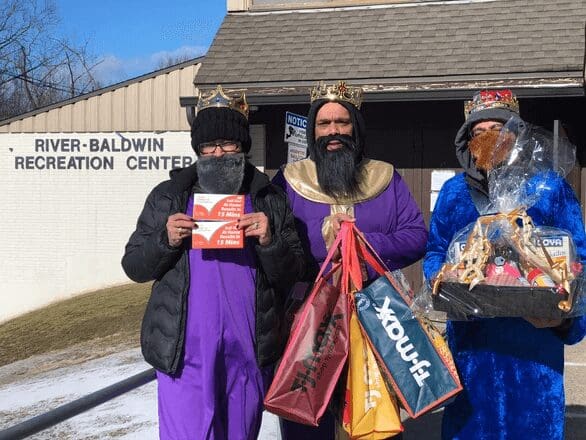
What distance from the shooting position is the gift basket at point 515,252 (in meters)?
2.26

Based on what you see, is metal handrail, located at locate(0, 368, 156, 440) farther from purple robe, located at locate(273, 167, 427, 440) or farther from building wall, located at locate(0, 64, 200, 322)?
building wall, located at locate(0, 64, 200, 322)

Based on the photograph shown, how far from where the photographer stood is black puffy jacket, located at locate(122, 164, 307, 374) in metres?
2.59

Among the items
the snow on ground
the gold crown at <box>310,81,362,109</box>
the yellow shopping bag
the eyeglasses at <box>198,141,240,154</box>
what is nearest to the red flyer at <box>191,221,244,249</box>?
the eyeglasses at <box>198,141,240,154</box>

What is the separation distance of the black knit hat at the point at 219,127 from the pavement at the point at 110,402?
208cm

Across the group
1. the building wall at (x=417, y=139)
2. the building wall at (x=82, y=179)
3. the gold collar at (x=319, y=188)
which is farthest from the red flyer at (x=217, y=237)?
the building wall at (x=82, y=179)

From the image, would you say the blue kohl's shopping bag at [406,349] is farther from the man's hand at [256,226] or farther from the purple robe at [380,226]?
the man's hand at [256,226]

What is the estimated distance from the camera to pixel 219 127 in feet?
8.75

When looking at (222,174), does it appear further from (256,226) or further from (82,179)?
(82,179)

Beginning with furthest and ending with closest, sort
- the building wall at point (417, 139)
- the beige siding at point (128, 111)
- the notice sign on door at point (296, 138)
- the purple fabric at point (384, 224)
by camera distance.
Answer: the beige siding at point (128, 111) < the building wall at point (417, 139) < the notice sign on door at point (296, 138) < the purple fabric at point (384, 224)

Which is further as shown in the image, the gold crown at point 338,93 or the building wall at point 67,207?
the building wall at point 67,207

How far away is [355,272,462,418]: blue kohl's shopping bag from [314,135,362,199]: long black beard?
1.74 feet

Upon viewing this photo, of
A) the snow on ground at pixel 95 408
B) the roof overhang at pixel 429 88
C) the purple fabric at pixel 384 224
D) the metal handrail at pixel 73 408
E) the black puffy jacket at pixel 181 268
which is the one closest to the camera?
the black puffy jacket at pixel 181 268

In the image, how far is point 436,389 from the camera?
2.50m

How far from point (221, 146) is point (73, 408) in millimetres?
2778
